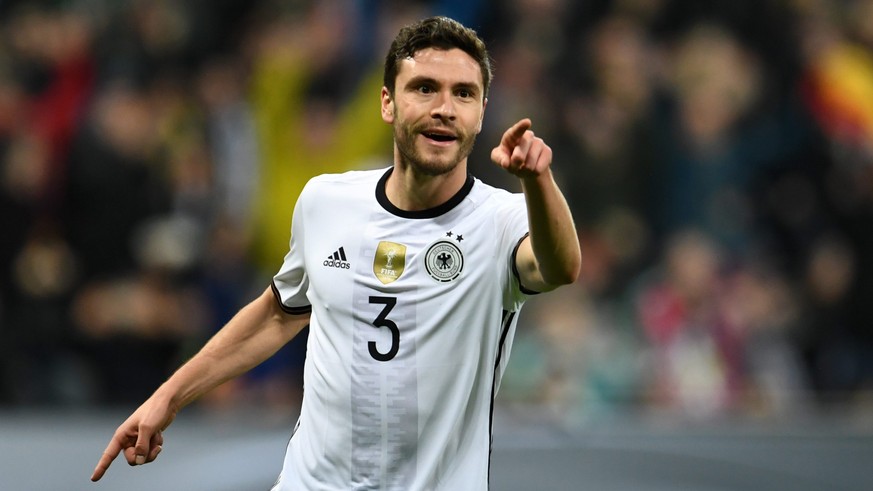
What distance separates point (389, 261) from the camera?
3.64 metres

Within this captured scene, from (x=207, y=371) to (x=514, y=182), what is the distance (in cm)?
481

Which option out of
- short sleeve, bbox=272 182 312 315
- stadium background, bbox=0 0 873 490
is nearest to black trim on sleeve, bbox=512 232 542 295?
short sleeve, bbox=272 182 312 315

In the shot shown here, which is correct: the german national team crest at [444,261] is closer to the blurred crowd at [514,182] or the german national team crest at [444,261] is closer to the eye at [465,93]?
the eye at [465,93]

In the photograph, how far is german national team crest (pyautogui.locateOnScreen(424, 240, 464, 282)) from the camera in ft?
11.8

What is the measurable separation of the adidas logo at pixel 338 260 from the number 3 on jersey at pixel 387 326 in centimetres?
16

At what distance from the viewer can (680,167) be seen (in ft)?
28.6

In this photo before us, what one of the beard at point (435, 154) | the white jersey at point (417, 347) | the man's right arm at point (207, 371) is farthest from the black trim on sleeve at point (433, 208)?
the man's right arm at point (207, 371)

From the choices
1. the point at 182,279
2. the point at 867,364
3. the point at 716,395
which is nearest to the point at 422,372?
the point at 716,395

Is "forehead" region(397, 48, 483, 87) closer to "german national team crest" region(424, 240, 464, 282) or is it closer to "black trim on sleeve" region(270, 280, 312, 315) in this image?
"german national team crest" region(424, 240, 464, 282)

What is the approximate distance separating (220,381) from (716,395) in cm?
424

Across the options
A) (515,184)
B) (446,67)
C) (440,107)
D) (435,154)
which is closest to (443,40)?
(446,67)

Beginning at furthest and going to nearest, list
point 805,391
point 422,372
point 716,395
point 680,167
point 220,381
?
point 680,167 < point 805,391 < point 716,395 < point 220,381 < point 422,372

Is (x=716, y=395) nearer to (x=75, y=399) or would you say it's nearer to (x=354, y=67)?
(x=354, y=67)

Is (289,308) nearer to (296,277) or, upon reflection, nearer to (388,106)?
(296,277)
